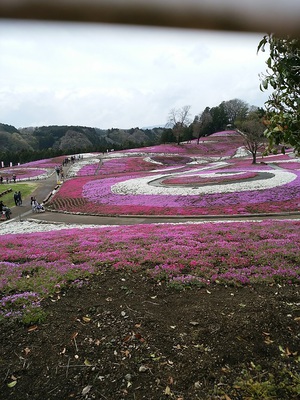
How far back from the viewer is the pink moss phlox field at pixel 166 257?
6855 millimetres

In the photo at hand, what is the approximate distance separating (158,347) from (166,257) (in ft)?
13.1

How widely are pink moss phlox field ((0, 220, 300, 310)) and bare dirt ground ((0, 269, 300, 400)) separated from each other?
0.82 m

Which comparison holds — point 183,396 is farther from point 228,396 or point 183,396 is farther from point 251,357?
point 251,357

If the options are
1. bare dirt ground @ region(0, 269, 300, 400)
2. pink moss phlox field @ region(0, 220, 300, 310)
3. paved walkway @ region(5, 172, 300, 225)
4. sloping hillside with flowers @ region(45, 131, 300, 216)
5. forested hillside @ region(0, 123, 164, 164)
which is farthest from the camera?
forested hillside @ region(0, 123, 164, 164)

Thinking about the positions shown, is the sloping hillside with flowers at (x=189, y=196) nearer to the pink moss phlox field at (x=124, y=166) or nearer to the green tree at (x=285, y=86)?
the pink moss phlox field at (x=124, y=166)

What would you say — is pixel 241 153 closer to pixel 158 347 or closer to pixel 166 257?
pixel 166 257

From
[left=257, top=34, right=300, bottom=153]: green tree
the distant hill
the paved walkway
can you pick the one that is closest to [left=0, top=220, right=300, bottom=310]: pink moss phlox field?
[left=257, top=34, right=300, bottom=153]: green tree

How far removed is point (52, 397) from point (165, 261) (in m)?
4.78

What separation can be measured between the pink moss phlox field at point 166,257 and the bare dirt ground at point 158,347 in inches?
32.5

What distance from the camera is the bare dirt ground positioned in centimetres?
365

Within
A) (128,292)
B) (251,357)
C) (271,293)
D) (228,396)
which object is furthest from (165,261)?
(228,396)

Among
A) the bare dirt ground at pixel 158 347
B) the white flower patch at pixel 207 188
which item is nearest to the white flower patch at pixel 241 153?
the white flower patch at pixel 207 188

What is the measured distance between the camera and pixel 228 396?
3.45 meters

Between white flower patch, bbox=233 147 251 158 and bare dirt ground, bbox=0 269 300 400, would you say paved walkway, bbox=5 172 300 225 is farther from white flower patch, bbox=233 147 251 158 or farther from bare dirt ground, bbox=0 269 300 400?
white flower patch, bbox=233 147 251 158
